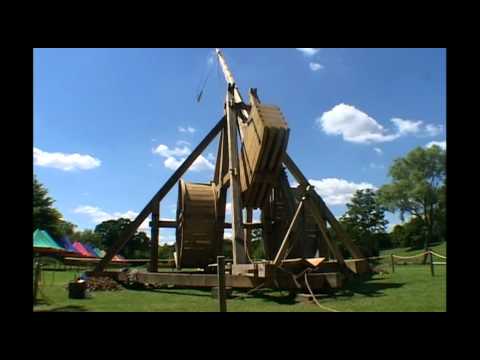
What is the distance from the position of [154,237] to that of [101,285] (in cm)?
243

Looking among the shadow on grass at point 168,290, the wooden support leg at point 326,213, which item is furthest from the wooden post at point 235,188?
the wooden support leg at point 326,213

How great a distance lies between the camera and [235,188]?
12.5 meters

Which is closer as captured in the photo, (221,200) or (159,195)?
(159,195)

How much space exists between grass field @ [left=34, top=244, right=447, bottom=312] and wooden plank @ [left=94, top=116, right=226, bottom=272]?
1839mm

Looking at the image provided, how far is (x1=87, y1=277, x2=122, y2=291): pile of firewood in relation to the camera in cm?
1252

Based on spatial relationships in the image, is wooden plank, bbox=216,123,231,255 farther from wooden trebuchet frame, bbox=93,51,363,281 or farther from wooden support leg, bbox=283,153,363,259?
wooden support leg, bbox=283,153,363,259

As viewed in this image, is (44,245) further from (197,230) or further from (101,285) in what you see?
(101,285)

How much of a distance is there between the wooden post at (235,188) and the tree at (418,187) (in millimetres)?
44092

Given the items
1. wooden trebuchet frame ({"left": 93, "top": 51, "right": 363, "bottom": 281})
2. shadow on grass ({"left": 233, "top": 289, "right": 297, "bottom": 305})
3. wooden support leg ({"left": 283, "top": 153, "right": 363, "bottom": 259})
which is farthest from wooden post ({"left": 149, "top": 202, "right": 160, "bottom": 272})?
wooden support leg ({"left": 283, "top": 153, "right": 363, "bottom": 259})

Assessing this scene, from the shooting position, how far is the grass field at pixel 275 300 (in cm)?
845

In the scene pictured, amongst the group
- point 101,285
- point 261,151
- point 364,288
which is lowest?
point 101,285

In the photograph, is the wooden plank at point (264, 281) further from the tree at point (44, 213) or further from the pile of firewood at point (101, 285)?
the tree at point (44, 213)

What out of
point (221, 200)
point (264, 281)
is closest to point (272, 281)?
point (264, 281)
